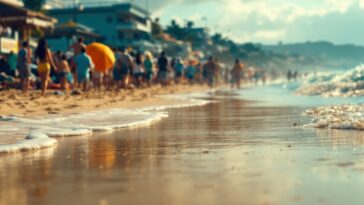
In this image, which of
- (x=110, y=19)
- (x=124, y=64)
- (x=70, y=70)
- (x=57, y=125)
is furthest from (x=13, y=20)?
(x=110, y=19)

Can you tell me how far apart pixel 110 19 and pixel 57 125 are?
7096 cm

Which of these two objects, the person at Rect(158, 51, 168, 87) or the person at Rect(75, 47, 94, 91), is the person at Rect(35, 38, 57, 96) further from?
the person at Rect(158, 51, 168, 87)

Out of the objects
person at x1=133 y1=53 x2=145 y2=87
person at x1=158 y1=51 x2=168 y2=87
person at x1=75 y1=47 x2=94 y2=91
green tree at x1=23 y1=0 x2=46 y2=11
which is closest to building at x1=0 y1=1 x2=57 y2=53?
person at x1=158 y1=51 x2=168 y2=87

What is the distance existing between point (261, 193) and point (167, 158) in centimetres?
180

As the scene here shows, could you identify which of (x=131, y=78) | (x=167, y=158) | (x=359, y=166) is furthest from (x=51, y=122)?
(x=131, y=78)

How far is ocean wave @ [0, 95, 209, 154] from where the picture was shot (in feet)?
20.4

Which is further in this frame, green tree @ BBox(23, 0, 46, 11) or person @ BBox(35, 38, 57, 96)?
green tree @ BBox(23, 0, 46, 11)

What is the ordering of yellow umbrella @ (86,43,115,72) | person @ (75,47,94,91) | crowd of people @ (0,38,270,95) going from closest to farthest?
1. crowd of people @ (0,38,270,95)
2. person @ (75,47,94,91)
3. yellow umbrella @ (86,43,115,72)

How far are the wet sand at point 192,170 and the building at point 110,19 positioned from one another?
70.4m

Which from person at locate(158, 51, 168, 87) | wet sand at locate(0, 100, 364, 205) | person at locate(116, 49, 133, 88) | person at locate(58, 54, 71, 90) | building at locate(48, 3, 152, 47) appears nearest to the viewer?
wet sand at locate(0, 100, 364, 205)

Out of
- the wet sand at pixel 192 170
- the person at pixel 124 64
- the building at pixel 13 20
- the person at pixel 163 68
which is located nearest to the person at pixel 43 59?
the person at pixel 124 64

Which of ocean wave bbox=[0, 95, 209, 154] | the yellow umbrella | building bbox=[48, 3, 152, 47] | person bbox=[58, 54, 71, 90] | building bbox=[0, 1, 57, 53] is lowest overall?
ocean wave bbox=[0, 95, 209, 154]

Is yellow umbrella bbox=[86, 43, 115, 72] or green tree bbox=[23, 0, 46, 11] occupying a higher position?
green tree bbox=[23, 0, 46, 11]

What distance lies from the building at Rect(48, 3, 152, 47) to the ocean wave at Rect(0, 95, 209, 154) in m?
66.4
